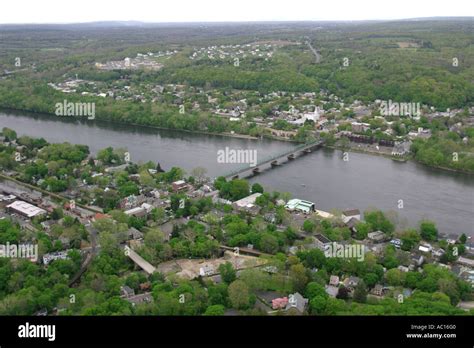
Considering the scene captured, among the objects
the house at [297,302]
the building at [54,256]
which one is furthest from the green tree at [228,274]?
the building at [54,256]

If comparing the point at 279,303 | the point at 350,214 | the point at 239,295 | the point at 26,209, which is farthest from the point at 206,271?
the point at 26,209

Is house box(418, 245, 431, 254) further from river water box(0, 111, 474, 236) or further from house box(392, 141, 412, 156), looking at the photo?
house box(392, 141, 412, 156)

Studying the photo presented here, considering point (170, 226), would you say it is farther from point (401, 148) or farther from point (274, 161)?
point (401, 148)

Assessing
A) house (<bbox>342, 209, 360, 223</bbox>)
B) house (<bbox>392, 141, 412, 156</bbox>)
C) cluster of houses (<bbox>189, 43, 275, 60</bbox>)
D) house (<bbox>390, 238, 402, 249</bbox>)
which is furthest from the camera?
cluster of houses (<bbox>189, 43, 275, 60</bbox>)

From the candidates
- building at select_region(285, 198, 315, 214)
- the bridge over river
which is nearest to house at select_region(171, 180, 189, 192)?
the bridge over river

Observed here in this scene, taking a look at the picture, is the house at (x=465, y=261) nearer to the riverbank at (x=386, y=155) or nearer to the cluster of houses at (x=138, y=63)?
the riverbank at (x=386, y=155)

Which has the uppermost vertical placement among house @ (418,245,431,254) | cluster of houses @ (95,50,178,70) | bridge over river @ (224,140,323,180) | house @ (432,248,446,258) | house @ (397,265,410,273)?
cluster of houses @ (95,50,178,70)
